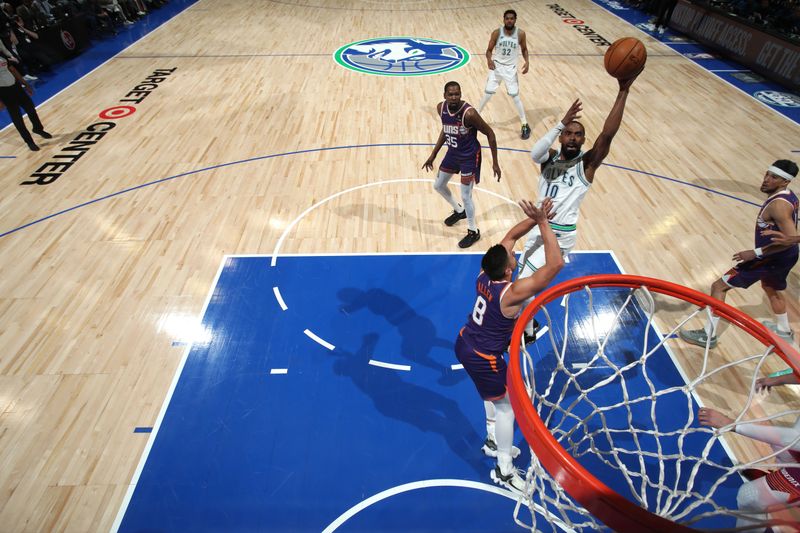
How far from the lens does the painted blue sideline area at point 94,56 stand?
31.9 ft

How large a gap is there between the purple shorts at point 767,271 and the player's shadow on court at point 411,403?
288cm

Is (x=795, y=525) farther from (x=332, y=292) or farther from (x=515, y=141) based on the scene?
(x=515, y=141)

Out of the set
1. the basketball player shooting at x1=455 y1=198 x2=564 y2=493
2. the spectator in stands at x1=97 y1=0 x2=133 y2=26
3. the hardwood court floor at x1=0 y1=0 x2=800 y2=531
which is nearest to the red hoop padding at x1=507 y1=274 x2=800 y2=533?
the basketball player shooting at x1=455 y1=198 x2=564 y2=493

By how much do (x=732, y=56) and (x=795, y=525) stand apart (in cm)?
1267

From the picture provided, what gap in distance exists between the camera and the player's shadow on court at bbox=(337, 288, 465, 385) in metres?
4.25

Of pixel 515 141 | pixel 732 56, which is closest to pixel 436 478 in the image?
pixel 515 141

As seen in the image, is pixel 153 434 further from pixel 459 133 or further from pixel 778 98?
pixel 778 98

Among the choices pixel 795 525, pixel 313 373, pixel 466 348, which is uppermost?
pixel 795 525

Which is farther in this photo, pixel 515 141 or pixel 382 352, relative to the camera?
pixel 515 141

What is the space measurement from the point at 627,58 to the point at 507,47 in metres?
4.40

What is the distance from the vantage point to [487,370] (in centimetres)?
309

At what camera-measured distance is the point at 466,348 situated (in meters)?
3.16

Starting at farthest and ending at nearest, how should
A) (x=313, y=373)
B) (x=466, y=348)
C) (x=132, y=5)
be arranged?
(x=132, y=5) < (x=313, y=373) < (x=466, y=348)

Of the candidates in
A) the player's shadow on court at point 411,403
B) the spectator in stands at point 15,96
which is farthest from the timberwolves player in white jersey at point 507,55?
the spectator in stands at point 15,96
